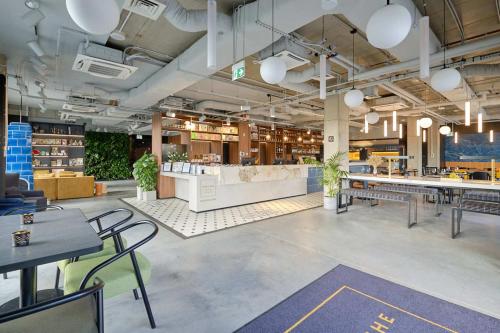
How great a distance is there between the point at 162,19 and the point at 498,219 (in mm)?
7549

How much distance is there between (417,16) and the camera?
328cm

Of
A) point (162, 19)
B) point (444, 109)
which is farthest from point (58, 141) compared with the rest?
point (444, 109)

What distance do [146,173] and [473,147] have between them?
1581cm

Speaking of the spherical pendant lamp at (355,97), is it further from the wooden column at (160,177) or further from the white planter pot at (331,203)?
the wooden column at (160,177)

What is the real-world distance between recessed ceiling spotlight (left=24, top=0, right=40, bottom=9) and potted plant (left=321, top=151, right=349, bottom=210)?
5801 mm

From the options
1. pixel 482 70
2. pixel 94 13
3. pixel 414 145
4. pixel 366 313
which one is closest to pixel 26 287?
pixel 94 13

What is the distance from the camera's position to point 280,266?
298 centimetres

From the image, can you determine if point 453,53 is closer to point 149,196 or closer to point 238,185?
point 238,185

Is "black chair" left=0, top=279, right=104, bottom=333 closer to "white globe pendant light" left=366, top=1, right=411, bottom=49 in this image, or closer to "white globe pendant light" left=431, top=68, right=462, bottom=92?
"white globe pendant light" left=366, top=1, right=411, bottom=49

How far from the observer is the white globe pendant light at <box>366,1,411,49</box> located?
194 centimetres

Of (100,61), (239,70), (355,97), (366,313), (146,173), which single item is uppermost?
(100,61)

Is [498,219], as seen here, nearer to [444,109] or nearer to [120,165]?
[444,109]

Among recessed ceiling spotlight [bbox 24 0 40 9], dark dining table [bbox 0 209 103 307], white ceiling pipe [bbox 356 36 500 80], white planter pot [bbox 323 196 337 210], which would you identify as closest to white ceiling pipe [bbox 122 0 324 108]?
recessed ceiling spotlight [bbox 24 0 40 9]

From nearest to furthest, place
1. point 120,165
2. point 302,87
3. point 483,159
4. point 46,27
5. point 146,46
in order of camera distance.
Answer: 1. point 46,27
2. point 146,46
3. point 302,87
4. point 483,159
5. point 120,165
